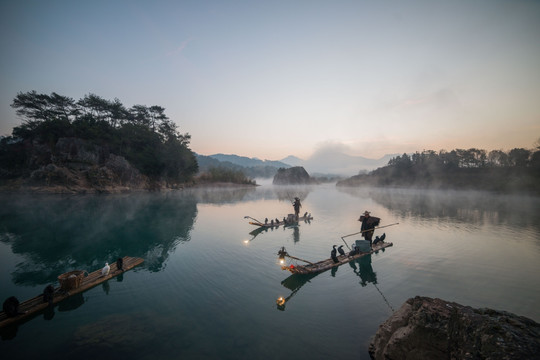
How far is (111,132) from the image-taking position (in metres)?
77.4

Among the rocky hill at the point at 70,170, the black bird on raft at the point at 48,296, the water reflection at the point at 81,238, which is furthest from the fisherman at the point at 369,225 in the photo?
the rocky hill at the point at 70,170

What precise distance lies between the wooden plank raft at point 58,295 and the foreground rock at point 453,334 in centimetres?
1460

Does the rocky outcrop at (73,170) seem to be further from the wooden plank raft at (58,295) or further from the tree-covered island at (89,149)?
the wooden plank raft at (58,295)

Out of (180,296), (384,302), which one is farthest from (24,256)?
(384,302)

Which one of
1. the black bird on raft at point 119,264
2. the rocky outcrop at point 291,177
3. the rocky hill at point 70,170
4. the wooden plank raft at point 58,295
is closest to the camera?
the wooden plank raft at point 58,295

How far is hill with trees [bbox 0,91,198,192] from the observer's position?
2338 inches

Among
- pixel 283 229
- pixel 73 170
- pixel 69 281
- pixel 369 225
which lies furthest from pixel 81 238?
pixel 73 170

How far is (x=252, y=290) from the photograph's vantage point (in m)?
12.4

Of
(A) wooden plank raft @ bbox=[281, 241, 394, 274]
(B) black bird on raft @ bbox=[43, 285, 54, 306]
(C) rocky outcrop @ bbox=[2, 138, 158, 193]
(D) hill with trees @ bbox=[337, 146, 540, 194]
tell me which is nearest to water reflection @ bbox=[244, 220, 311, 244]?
(A) wooden plank raft @ bbox=[281, 241, 394, 274]

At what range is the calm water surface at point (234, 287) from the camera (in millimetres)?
8297

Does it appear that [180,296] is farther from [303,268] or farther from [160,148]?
[160,148]

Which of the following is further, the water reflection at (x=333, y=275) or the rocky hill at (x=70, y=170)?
the rocky hill at (x=70, y=170)

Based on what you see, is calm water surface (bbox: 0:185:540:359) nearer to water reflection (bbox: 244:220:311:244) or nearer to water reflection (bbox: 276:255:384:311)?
water reflection (bbox: 276:255:384:311)

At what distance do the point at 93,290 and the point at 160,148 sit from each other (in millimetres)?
84714
